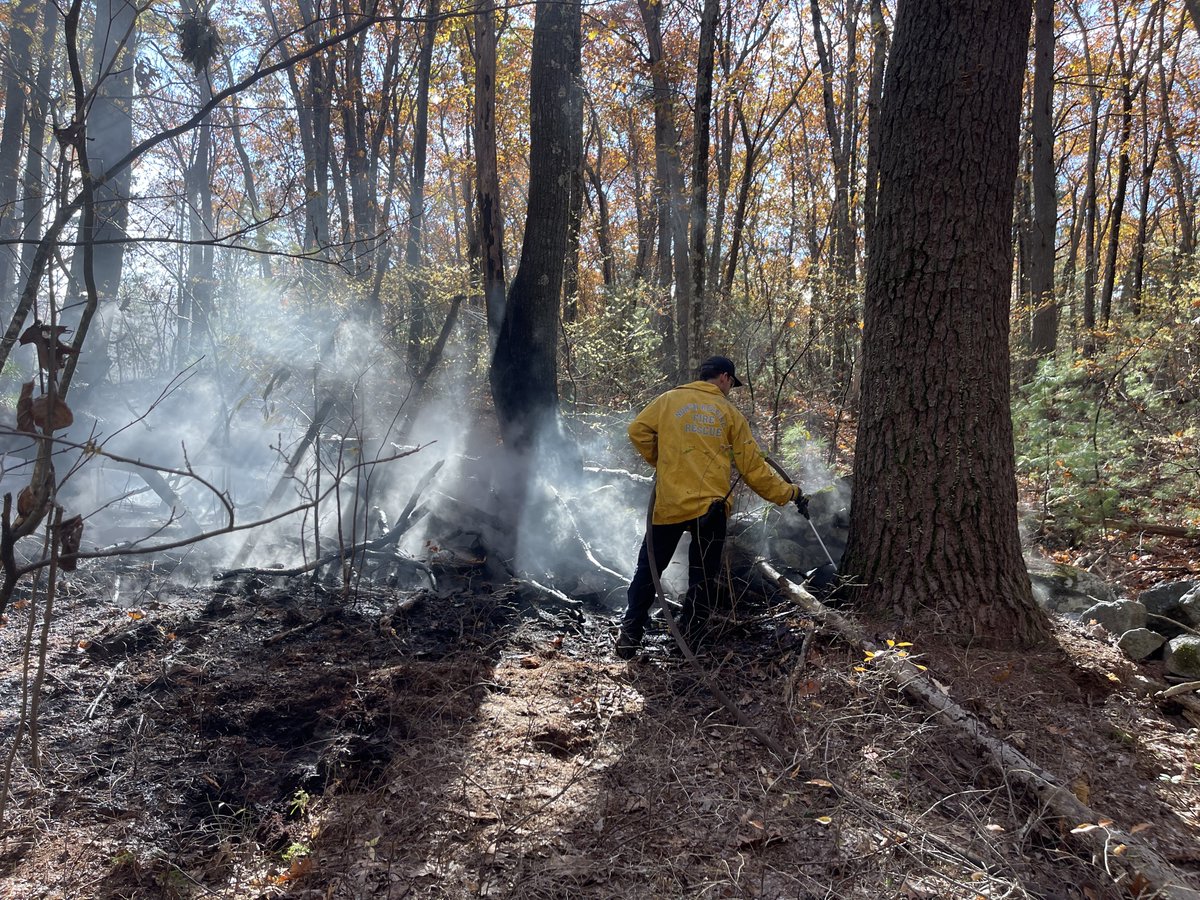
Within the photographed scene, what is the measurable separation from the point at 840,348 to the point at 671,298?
13.4 ft

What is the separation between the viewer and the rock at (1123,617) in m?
4.17

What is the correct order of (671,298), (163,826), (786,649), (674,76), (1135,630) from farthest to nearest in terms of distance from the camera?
(671,298) < (674,76) < (786,649) < (1135,630) < (163,826)

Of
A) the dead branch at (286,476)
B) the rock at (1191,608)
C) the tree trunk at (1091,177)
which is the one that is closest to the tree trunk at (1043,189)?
the tree trunk at (1091,177)

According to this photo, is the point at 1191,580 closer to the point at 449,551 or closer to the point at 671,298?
the point at 449,551

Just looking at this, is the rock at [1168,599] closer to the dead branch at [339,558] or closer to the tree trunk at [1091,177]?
the dead branch at [339,558]

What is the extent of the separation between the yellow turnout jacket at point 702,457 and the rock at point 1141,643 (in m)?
1.91

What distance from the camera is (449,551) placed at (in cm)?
659

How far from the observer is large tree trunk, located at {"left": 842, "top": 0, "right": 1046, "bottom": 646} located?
13.2ft

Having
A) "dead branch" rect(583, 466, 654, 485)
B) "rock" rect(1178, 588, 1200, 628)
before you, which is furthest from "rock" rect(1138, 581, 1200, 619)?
"dead branch" rect(583, 466, 654, 485)

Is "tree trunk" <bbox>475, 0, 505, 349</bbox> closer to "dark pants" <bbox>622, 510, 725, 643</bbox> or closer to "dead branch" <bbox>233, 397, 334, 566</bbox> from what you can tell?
"dead branch" <bbox>233, 397, 334, 566</bbox>

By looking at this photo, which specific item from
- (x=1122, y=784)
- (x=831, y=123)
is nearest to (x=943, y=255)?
(x=1122, y=784)

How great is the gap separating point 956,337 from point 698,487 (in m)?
1.74

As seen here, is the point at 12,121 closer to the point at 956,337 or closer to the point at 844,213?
the point at 844,213

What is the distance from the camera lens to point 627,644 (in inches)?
186
